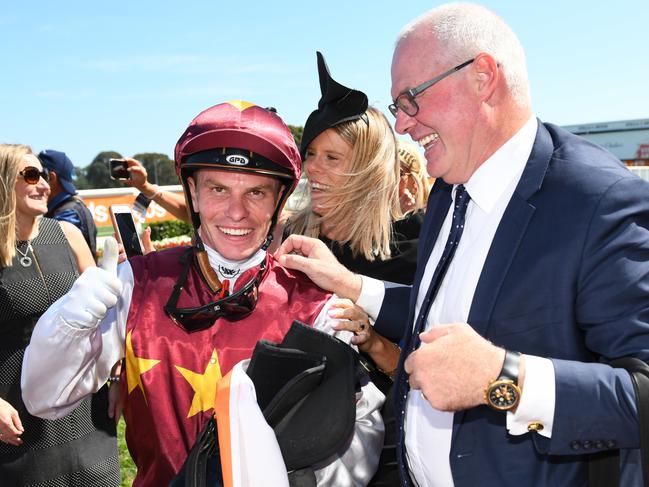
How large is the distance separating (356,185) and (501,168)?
4.19ft

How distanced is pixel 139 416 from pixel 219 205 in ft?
2.51

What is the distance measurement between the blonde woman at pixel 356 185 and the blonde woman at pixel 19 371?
59.1 inches

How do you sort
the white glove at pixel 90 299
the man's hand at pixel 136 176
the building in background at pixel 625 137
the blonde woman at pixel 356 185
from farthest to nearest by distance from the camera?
the building in background at pixel 625 137 < the man's hand at pixel 136 176 < the blonde woman at pixel 356 185 < the white glove at pixel 90 299

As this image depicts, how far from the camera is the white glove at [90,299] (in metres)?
1.74

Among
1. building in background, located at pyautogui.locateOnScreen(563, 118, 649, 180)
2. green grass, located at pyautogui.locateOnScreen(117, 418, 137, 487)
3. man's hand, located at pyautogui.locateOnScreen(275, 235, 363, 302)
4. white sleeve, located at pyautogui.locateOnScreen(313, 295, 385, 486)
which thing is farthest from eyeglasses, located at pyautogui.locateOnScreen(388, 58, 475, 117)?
building in background, located at pyautogui.locateOnScreen(563, 118, 649, 180)

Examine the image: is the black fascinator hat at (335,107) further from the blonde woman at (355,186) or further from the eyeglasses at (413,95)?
the eyeglasses at (413,95)

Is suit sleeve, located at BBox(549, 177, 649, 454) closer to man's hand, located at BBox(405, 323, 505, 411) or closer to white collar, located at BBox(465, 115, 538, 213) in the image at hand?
man's hand, located at BBox(405, 323, 505, 411)

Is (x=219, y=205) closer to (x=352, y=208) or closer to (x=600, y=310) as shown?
(x=352, y=208)

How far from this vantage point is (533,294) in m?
1.59

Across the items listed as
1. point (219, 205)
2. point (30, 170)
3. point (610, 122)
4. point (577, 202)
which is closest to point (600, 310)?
point (577, 202)

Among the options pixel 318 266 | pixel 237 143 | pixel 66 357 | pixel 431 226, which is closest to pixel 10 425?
pixel 66 357

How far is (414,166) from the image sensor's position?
401 centimetres

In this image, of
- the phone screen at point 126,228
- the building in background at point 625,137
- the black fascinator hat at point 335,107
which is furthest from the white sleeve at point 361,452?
the building in background at point 625,137

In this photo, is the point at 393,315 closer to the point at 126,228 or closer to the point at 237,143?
the point at 237,143
